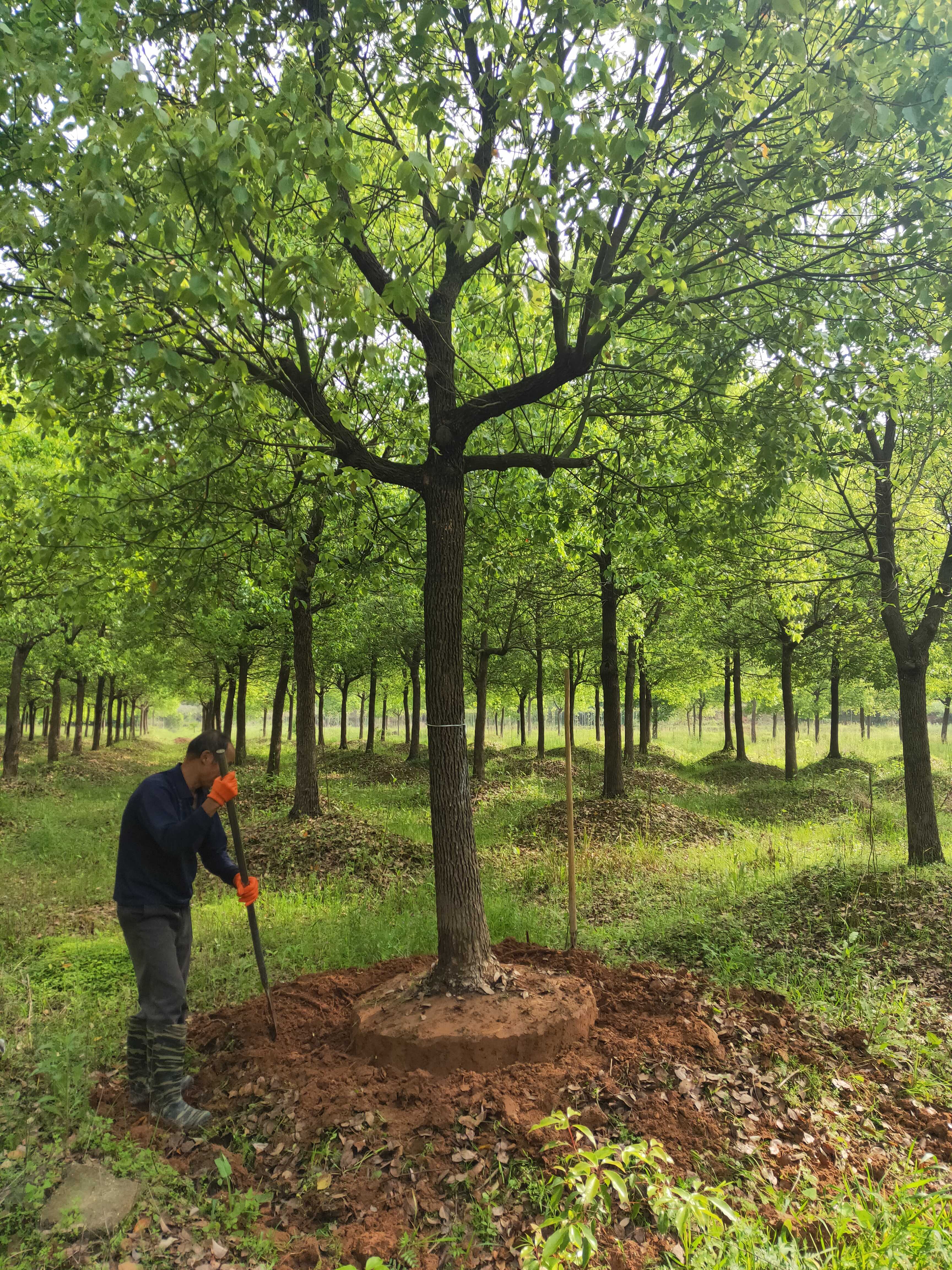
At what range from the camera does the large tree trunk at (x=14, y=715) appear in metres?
16.9

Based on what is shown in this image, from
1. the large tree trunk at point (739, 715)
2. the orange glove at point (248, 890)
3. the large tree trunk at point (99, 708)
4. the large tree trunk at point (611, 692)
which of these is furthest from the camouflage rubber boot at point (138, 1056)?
the large tree trunk at point (99, 708)

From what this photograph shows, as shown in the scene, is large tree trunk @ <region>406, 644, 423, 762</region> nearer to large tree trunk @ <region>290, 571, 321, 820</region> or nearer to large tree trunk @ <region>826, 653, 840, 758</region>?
large tree trunk @ <region>290, 571, 321, 820</region>

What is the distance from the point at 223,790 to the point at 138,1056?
5.60 feet

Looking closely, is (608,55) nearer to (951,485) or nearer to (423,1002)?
(423,1002)

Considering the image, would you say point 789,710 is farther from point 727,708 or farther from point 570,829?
point 570,829

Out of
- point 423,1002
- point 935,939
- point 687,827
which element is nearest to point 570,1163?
point 423,1002

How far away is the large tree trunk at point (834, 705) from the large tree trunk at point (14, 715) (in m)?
22.8

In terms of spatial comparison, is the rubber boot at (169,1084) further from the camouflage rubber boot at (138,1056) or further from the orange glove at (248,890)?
the orange glove at (248,890)

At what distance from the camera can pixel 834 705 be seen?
74.9ft

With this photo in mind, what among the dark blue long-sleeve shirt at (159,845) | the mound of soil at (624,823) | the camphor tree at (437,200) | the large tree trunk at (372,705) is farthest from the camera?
the large tree trunk at (372,705)

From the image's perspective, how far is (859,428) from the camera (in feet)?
25.1

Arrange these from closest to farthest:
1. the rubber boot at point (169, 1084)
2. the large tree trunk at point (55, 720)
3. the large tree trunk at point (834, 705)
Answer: the rubber boot at point (169, 1084)
the large tree trunk at point (55, 720)
the large tree trunk at point (834, 705)

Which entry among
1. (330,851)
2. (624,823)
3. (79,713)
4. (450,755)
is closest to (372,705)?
(79,713)

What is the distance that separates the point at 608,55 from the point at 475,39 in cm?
103
